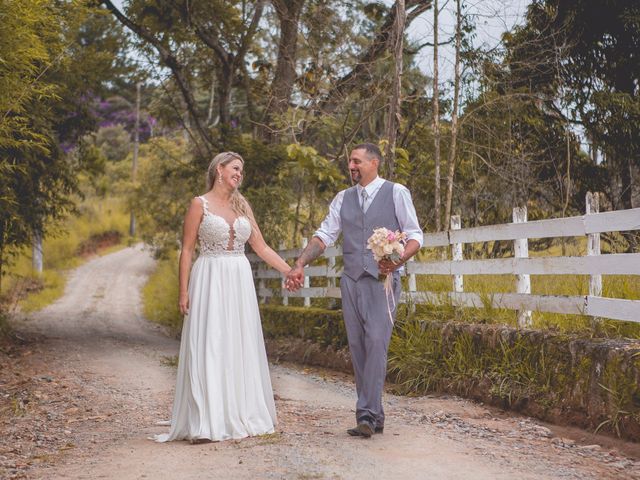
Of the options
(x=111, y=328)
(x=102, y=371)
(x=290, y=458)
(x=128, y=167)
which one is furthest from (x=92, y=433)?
(x=128, y=167)

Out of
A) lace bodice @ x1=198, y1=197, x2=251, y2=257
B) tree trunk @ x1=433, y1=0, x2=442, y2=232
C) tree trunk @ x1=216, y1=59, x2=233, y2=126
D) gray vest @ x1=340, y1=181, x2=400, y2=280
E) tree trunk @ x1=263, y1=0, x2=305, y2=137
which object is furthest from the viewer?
tree trunk @ x1=216, y1=59, x2=233, y2=126

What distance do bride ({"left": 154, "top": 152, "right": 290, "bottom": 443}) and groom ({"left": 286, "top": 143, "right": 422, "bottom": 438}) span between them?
677 millimetres

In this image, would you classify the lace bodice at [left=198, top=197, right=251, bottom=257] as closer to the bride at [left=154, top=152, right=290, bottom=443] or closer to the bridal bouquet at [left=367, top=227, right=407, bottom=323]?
the bride at [left=154, top=152, right=290, bottom=443]

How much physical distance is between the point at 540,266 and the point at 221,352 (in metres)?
3.31

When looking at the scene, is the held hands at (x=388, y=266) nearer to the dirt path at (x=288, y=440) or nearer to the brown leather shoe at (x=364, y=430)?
the brown leather shoe at (x=364, y=430)

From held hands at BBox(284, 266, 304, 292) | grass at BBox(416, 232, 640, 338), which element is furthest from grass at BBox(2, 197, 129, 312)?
held hands at BBox(284, 266, 304, 292)

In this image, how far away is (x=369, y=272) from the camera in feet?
21.1

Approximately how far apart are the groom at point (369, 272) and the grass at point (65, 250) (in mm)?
11397

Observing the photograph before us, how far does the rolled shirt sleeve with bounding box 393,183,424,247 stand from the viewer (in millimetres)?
6487

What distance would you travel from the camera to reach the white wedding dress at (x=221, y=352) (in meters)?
6.53

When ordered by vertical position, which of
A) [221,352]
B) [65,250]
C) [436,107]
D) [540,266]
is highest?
[436,107]

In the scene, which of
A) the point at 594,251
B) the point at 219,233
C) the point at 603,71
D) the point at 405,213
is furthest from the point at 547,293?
the point at 603,71

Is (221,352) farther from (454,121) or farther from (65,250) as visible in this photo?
(65,250)

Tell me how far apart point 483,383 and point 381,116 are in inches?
441
